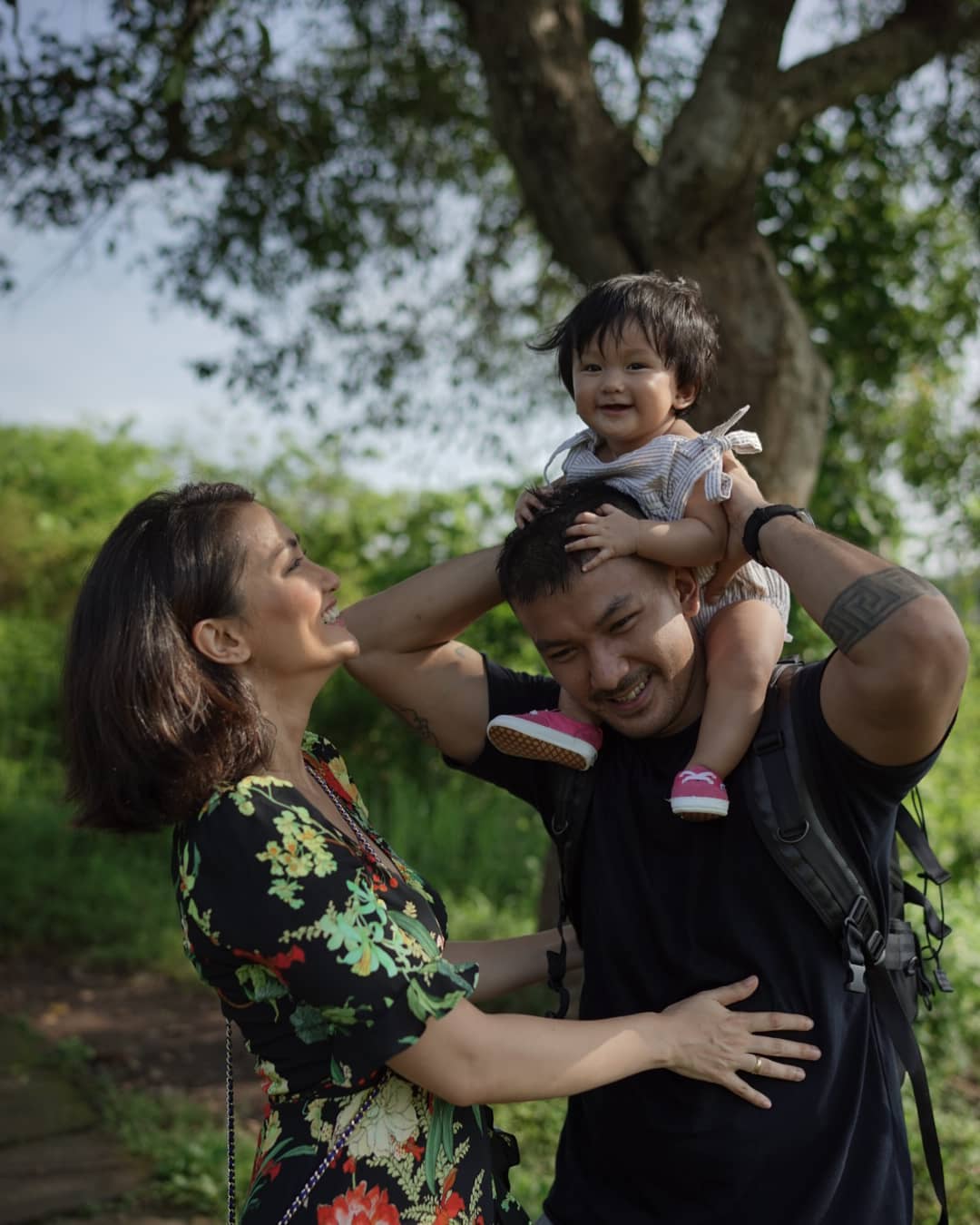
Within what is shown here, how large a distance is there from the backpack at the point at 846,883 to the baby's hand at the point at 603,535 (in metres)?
0.34

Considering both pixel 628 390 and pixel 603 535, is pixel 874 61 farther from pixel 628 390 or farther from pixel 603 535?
pixel 603 535

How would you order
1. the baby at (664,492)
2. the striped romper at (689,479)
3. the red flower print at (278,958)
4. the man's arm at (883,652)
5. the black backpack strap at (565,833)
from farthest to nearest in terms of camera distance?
1. the striped romper at (689,479)
2. the black backpack strap at (565,833)
3. the baby at (664,492)
4. the man's arm at (883,652)
5. the red flower print at (278,958)

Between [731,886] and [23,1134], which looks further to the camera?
[23,1134]

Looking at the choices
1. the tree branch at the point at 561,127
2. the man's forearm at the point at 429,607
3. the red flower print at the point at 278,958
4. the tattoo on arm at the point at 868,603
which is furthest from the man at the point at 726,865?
the tree branch at the point at 561,127

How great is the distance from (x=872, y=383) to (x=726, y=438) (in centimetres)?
434

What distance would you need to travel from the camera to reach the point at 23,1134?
14.2 ft

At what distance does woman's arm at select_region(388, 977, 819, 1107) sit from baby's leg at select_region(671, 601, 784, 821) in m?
0.30

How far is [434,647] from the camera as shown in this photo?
8.02ft

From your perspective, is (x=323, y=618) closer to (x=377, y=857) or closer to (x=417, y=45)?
(x=377, y=857)

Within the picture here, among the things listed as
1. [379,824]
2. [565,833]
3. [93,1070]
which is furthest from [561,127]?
[379,824]

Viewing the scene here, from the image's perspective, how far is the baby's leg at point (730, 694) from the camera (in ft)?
6.38

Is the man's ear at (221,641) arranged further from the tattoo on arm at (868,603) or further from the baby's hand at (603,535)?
the tattoo on arm at (868,603)

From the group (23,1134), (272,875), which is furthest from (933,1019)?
(272,875)

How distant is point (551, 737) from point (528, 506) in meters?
0.43
